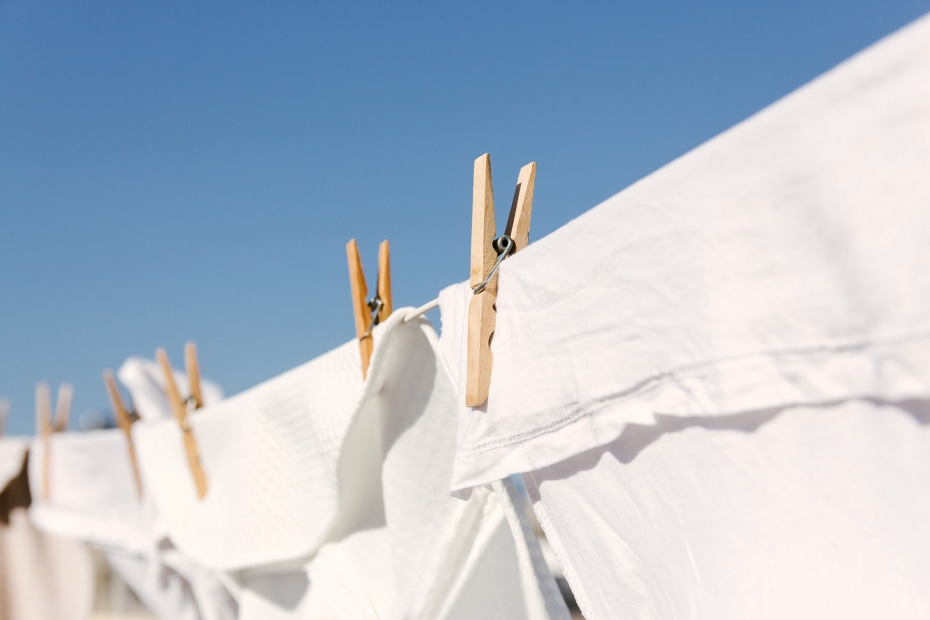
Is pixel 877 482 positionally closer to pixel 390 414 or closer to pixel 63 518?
pixel 390 414

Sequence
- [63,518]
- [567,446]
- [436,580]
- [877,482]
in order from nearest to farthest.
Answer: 1. [877,482]
2. [567,446]
3. [436,580]
4. [63,518]

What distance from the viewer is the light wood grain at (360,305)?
73 centimetres

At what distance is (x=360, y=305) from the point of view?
2.42ft

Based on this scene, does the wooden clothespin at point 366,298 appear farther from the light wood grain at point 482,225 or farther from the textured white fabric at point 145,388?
the textured white fabric at point 145,388

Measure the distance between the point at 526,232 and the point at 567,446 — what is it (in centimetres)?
16

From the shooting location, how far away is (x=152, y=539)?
121 centimetres

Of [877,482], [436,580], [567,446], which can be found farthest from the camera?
[436,580]

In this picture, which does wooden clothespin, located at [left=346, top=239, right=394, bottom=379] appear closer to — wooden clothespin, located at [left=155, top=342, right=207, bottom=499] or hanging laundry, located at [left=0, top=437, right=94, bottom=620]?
wooden clothespin, located at [left=155, top=342, right=207, bottom=499]

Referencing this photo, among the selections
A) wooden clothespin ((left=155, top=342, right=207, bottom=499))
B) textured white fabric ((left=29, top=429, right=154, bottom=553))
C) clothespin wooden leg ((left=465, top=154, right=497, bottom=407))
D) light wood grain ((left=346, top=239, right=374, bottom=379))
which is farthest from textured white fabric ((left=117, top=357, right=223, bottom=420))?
clothespin wooden leg ((left=465, top=154, right=497, bottom=407))

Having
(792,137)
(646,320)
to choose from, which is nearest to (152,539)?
(646,320)

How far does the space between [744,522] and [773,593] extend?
0.03 metres

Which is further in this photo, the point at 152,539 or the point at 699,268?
the point at 152,539

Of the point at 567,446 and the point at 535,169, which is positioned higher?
the point at 535,169

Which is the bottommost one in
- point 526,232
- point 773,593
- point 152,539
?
point 773,593
